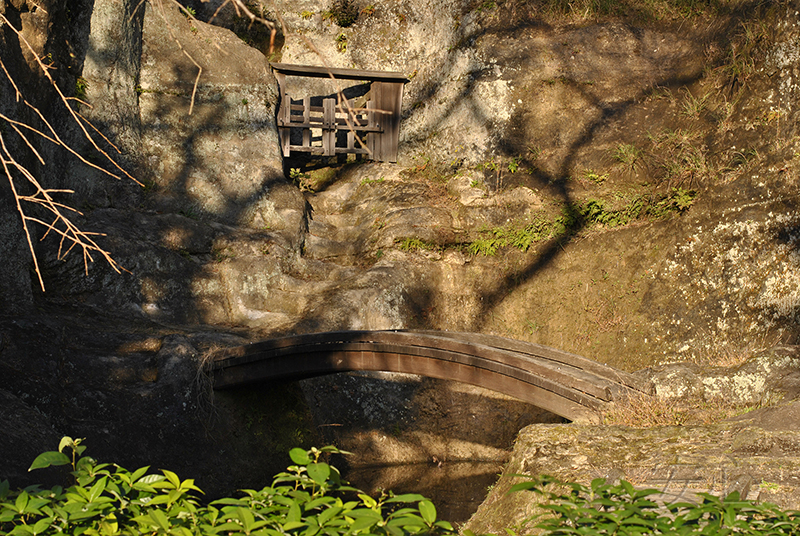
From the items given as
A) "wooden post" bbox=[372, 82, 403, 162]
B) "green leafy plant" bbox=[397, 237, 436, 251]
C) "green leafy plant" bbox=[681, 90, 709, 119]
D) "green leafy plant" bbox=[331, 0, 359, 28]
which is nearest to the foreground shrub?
"green leafy plant" bbox=[397, 237, 436, 251]

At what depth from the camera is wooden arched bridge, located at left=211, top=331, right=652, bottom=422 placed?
662 centimetres

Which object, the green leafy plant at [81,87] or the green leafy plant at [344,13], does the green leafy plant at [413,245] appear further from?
the green leafy plant at [344,13]

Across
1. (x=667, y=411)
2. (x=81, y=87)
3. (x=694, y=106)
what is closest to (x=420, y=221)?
(x=694, y=106)

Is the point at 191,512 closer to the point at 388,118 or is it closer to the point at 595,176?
the point at 595,176

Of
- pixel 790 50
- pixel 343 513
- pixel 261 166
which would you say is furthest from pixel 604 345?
pixel 343 513

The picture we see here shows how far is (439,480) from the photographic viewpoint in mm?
10656

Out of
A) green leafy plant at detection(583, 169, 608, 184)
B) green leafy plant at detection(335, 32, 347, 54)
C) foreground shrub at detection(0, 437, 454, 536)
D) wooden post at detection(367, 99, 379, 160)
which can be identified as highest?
green leafy plant at detection(335, 32, 347, 54)

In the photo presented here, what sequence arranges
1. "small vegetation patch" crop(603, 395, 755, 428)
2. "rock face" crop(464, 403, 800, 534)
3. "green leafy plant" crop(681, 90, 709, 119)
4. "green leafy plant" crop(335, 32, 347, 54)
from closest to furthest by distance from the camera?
"rock face" crop(464, 403, 800, 534) < "small vegetation patch" crop(603, 395, 755, 428) < "green leafy plant" crop(681, 90, 709, 119) < "green leafy plant" crop(335, 32, 347, 54)

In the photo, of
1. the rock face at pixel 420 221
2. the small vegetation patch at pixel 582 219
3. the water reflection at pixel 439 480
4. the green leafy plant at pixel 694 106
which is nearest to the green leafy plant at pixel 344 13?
the rock face at pixel 420 221

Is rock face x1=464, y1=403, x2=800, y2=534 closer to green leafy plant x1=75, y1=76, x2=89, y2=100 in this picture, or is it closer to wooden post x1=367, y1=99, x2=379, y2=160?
wooden post x1=367, y1=99, x2=379, y2=160

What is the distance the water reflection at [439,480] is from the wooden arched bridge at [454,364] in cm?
246

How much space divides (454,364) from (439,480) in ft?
12.3

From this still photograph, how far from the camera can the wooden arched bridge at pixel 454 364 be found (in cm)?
662

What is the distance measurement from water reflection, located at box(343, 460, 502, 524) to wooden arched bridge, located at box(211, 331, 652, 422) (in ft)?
8.08
